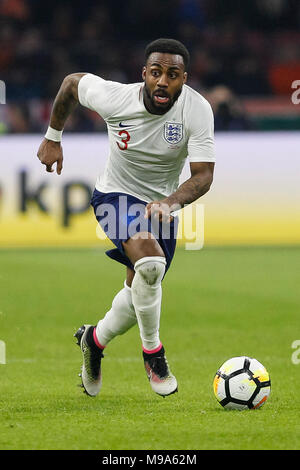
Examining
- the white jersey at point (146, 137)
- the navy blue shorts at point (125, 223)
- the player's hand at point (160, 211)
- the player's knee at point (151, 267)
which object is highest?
the white jersey at point (146, 137)

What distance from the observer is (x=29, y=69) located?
1753cm

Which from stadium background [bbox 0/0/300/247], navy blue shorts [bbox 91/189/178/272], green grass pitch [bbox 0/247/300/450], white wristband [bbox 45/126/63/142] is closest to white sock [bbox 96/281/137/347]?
navy blue shorts [bbox 91/189/178/272]

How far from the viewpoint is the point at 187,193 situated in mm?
5301

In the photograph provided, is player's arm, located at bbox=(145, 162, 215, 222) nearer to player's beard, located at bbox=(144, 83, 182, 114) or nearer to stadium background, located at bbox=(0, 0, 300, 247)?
player's beard, located at bbox=(144, 83, 182, 114)

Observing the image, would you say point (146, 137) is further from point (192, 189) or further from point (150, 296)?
point (150, 296)

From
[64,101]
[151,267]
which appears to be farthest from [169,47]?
[151,267]

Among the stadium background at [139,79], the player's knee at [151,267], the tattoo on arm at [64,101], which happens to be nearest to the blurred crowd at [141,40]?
the stadium background at [139,79]

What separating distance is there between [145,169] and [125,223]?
41 centimetres

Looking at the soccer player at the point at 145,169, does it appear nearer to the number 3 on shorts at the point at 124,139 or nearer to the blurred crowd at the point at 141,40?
the number 3 on shorts at the point at 124,139

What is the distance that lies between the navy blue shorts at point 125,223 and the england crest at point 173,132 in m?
0.41

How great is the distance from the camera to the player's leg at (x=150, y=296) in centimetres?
528

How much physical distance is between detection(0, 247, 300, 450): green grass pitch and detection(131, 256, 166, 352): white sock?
36 centimetres

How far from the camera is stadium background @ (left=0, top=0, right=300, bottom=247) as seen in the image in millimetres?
13453

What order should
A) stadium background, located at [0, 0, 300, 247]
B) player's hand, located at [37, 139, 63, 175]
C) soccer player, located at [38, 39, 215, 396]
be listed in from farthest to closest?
stadium background, located at [0, 0, 300, 247] → player's hand, located at [37, 139, 63, 175] → soccer player, located at [38, 39, 215, 396]
